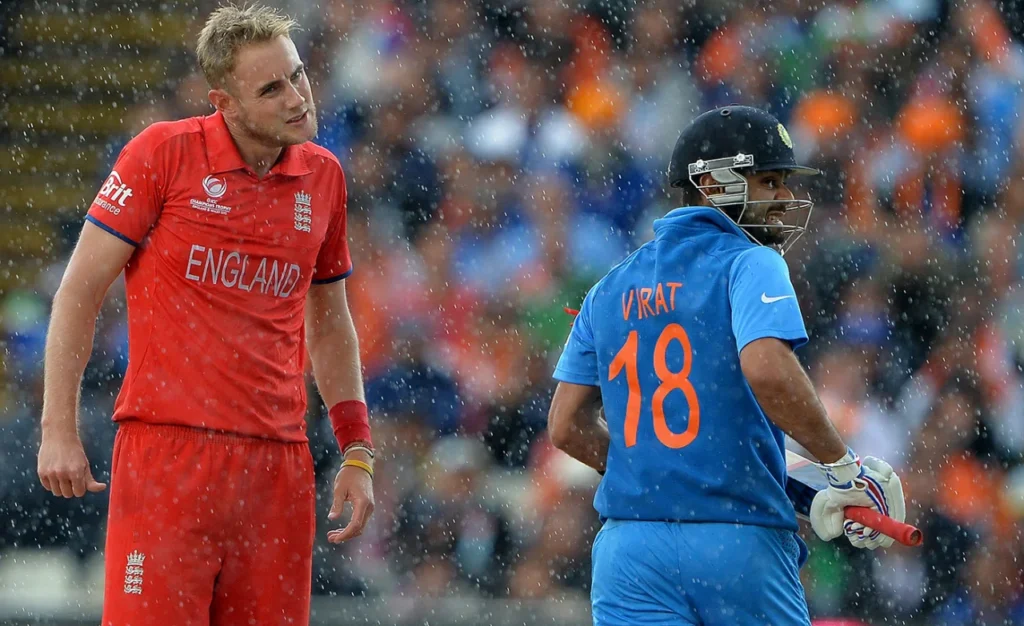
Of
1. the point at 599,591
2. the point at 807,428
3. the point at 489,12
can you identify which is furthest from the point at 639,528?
the point at 489,12

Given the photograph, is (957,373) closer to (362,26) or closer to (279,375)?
(362,26)

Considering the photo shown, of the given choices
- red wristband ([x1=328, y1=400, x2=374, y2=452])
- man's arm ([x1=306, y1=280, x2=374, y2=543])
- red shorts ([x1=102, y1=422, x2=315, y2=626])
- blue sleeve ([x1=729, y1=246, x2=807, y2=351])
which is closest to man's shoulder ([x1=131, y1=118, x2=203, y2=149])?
man's arm ([x1=306, y1=280, x2=374, y2=543])

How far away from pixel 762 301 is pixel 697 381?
0.27 metres

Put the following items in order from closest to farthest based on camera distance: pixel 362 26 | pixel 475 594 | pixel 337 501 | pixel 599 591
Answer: pixel 599 591, pixel 337 501, pixel 475 594, pixel 362 26

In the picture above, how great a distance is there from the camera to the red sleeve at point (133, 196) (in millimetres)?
3811

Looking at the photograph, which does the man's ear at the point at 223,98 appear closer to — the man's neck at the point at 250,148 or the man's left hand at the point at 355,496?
the man's neck at the point at 250,148

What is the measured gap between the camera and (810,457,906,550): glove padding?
3.59 m

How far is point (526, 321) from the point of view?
8.52 m

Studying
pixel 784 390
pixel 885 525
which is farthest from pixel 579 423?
pixel 885 525

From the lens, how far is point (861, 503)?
3.59 meters

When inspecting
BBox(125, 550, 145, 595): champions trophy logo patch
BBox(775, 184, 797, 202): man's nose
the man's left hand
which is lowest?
BBox(125, 550, 145, 595): champions trophy logo patch

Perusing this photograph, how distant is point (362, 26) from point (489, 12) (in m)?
0.82

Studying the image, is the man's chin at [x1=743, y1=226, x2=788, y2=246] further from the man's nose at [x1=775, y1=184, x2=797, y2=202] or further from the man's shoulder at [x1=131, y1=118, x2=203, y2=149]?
the man's shoulder at [x1=131, y1=118, x2=203, y2=149]

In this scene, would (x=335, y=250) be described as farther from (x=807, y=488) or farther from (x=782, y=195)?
(x=807, y=488)
